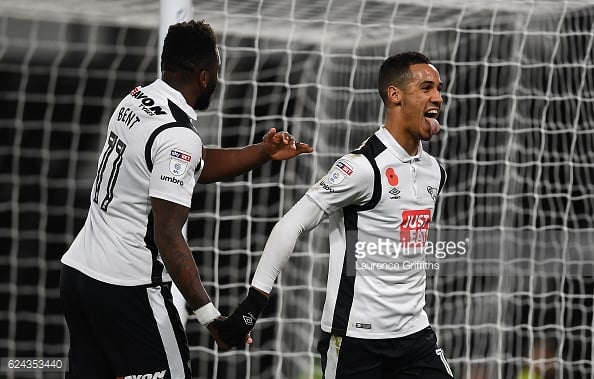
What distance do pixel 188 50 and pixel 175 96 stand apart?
19 centimetres

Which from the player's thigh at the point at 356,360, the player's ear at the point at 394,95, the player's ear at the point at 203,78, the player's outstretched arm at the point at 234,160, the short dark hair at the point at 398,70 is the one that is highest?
the short dark hair at the point at 398,70

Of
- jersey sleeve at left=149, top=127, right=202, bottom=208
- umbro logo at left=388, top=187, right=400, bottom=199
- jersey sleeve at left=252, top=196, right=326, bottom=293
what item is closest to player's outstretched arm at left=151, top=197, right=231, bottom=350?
jersey sleeve at left=149, top=127, right=202, bottom=208

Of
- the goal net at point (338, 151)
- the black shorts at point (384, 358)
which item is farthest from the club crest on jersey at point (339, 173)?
the goal net at point (338, 151)

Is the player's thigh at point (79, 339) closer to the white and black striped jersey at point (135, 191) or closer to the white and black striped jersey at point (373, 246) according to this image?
the white and black striped jersey at point (135, 191)

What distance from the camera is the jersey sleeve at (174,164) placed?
349 centimetres

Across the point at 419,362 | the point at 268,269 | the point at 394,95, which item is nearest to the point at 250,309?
the point at 268,269

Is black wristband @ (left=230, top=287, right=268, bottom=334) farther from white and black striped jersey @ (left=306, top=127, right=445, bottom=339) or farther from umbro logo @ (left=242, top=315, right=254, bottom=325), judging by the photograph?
white and black striped jersey @ (left=306, top=127, right=445, bottom=339)

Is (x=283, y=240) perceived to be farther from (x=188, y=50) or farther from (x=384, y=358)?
(x=188, y=50)

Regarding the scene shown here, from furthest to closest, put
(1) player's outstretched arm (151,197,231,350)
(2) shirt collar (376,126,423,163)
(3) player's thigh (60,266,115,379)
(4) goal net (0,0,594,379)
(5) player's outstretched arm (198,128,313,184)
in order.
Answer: (4) goal net (0,0,594,379), (5) player's outstretched arm (198,128,313,184), (2) shirt collar (376,126,423,163), (3) player's thigh (60,266,115,379), (1) player's outstretched arm (151,197,231,350)

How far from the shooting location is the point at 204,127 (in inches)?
297

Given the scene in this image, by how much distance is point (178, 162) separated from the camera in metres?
3.52

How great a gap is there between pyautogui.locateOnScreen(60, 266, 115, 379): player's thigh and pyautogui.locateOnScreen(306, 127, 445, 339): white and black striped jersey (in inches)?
35.4

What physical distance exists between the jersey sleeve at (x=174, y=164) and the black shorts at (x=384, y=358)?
0.87 metres

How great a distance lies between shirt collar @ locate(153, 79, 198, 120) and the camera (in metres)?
3.73
